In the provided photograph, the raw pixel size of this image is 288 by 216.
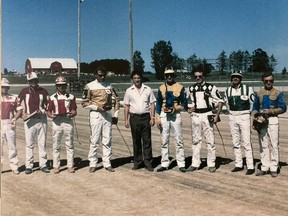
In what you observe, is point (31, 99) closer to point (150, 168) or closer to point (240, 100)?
point (150, 168)

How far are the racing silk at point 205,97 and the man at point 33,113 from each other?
9.74 feet

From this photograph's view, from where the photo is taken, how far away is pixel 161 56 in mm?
53656

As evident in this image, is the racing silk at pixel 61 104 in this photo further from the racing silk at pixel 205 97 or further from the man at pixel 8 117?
the racing silk at pixel 205 97

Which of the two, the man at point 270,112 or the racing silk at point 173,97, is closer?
the man at point 270,112

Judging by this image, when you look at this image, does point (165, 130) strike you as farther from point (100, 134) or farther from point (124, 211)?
point (124, 211)

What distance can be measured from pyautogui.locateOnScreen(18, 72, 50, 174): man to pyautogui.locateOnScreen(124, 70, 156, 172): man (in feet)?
5.51

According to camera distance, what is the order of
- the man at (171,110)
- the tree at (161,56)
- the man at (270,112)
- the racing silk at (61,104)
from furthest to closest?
the tree at (161,56) → the man at (171,110) → the racing silk at (61,104) → the man at (270,112)

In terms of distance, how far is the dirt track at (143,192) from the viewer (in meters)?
6.09

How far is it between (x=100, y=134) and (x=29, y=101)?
1.54 m

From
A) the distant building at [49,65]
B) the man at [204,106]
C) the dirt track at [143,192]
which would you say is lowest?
the dirt track at [143,192]

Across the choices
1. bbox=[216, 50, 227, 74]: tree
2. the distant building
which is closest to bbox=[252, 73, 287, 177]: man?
bbox=[216, 50, 227, 74]: tree

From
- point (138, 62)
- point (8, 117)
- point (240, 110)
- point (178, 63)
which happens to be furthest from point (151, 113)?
point (138, 62)

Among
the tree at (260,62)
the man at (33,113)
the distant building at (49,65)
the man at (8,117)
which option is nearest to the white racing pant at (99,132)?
the man at (33,113)

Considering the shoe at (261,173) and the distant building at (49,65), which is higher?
the distant building at (49,65)
